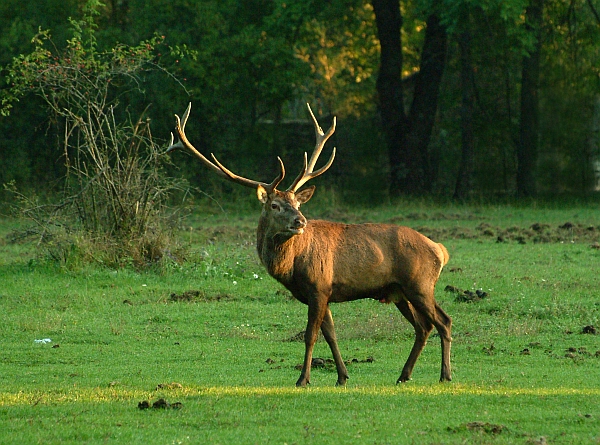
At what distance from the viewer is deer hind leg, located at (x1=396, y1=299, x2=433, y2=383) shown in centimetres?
1022

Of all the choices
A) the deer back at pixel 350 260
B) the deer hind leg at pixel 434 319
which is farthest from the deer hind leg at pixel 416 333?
the deer back at pixel 350 260

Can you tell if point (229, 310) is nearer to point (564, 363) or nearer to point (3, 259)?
point (564, 363)

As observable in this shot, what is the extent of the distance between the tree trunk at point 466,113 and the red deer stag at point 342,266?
22.4 meters

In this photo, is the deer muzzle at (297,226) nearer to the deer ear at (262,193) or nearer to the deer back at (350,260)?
the deer back at (350,260)

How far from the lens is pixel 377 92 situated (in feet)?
114

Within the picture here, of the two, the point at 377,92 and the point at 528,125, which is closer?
the point at 528,125

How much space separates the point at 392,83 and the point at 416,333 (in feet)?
74.4

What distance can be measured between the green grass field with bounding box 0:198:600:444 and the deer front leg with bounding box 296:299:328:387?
197mm

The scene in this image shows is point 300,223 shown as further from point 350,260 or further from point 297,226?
point 350,260

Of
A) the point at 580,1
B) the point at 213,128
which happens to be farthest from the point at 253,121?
the point at 580,1

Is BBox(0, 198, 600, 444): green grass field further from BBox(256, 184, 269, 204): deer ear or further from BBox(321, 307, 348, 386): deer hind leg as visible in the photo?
BBox(256, 184, 269, 204): deer ear

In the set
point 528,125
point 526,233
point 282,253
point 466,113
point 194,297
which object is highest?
point 466,113

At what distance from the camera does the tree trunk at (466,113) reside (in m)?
32.4

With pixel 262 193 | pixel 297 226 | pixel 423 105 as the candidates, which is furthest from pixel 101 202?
pixel 423 105
